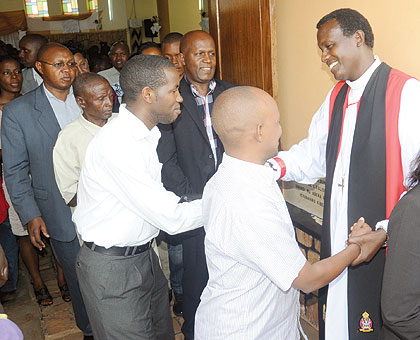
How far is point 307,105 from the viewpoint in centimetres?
321

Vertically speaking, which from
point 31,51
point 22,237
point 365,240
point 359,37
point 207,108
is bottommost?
point 22,237

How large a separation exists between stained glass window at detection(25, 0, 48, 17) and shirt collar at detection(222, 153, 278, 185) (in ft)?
48.7

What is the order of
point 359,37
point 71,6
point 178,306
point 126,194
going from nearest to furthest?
point 126,194 → point 359,37 → point 178,306 → point 71,6

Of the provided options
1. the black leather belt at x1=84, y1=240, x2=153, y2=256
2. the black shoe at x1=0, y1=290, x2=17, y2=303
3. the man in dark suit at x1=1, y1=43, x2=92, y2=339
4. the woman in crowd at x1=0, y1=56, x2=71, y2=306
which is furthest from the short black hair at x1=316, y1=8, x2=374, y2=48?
the black shoe at x1=0, y1=290, x2=17, y2=303

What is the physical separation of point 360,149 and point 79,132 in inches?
68.8

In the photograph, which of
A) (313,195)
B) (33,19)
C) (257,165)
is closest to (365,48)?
(257,165)

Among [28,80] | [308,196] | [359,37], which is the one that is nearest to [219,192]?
[359,37]

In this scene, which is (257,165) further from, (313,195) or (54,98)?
(54,98)

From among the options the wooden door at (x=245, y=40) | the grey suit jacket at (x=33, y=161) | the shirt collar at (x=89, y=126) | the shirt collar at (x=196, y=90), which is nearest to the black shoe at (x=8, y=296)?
the grey suit jacket at (x=33, y=161)

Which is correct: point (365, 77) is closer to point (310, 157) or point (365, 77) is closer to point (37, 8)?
point (310, 157)

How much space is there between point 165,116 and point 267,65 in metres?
1.37

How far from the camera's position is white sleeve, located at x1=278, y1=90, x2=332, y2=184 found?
265 centimetres

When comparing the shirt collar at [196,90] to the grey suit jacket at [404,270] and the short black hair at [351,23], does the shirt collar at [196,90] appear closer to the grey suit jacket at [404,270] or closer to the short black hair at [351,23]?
the short black hair at [351,23]

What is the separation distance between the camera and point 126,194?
2070mm
